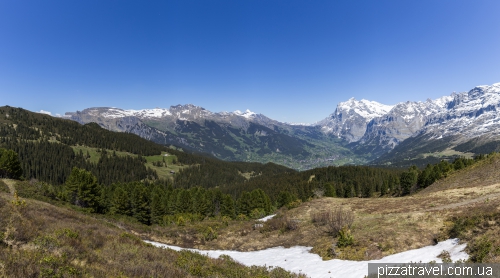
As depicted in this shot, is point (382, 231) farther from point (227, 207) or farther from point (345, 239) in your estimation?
point (227, 207)

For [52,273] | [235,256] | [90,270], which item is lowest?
[235,256]

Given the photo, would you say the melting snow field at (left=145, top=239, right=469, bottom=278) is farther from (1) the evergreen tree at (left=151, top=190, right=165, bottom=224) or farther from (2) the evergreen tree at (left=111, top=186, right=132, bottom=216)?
(2) the evergreen tree at (left=111, top=186, right=132, bottom=216)

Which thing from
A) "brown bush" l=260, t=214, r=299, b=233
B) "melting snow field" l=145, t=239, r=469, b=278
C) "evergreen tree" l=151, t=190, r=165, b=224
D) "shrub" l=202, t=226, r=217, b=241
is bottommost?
"evergreen tree" l=151, t=190, r=165, b=224

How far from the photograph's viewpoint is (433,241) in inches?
758

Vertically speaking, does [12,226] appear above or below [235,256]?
above

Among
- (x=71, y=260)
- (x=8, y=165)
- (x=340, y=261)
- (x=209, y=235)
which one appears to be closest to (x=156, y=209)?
(x=8, y=165)

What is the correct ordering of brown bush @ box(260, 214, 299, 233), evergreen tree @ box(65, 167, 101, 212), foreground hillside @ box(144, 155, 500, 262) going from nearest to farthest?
foreground hillside @ box(144, 155, 500, 262) < brown bush @ box(260, 214, 299, 233) < evergreen tree @ box(65, 167, 101, 212)

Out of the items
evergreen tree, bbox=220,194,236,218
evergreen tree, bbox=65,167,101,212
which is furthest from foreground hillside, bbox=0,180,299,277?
evergreen tree, bbox=220,194,236,218

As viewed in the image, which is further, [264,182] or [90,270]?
[264,182]

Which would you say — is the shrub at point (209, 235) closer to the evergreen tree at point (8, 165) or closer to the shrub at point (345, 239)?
the shrub at point (345, 239)

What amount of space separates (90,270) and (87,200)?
263 ft

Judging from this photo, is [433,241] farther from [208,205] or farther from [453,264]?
[208,205]

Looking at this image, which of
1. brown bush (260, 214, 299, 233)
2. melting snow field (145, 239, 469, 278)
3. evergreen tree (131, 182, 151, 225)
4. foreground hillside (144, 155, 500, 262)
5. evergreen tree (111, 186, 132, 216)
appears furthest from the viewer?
evergreen tree (131, 182, 151, 225)

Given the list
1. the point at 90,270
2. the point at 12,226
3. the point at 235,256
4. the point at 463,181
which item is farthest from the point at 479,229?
the point at 463,181
